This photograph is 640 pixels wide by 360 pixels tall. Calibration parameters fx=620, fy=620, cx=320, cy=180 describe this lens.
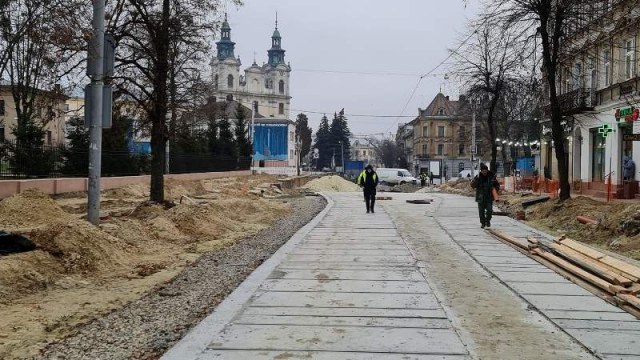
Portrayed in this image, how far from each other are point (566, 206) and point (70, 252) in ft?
48.5

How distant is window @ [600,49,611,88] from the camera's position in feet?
83.8

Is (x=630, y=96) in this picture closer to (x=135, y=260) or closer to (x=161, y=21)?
(x=161, y=21)

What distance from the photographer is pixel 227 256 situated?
11.9m

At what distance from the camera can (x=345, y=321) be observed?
6418 millimetres

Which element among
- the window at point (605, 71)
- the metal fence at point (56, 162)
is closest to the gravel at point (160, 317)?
the metal fence at point (56, 162)

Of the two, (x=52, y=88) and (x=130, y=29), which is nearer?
(x=52, y=88)

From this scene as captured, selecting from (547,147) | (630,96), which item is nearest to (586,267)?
(630,96)

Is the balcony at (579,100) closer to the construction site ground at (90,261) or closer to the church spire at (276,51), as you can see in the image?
the construction site ground at (90,261)

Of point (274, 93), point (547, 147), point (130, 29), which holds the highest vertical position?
point (274, 93)

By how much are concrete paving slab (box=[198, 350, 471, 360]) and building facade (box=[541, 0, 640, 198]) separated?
1500cm

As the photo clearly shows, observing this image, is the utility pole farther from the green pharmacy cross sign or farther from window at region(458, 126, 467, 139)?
window at region(458, 126, 467, 139)

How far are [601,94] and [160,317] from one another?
24984 mm

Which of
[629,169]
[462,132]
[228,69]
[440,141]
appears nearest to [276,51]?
[228,69]

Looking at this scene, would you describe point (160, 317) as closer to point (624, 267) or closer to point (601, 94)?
point (624, 267)
